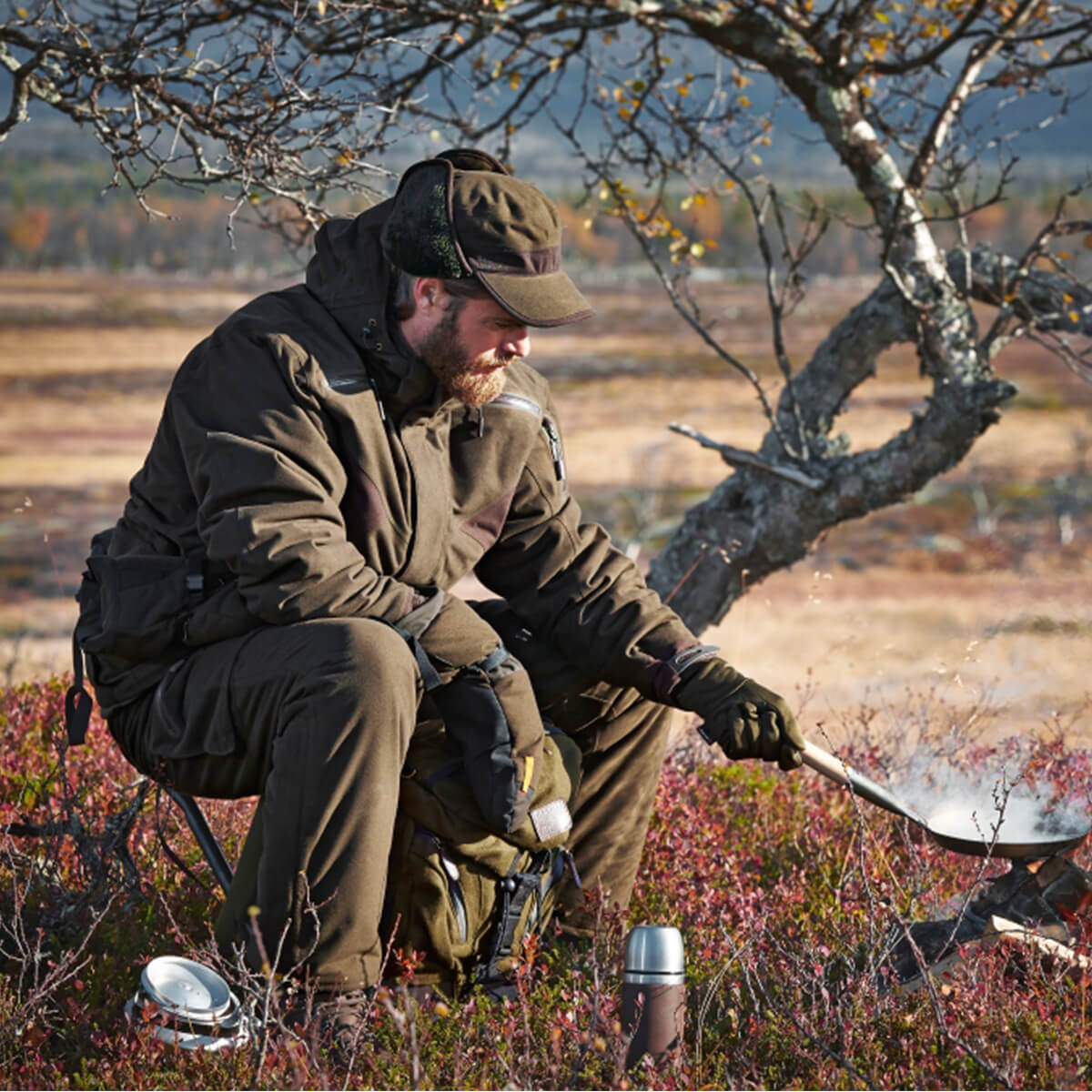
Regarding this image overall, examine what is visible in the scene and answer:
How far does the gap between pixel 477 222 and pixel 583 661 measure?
1271 mm

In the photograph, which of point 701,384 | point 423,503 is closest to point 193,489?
point 423,503

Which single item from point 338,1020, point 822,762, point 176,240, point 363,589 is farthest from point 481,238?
point 176,240

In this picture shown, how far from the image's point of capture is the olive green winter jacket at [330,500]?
3.46 metres

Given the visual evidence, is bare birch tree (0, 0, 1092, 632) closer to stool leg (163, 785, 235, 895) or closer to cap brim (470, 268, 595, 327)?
cap brim (470, 268, 595, 327)

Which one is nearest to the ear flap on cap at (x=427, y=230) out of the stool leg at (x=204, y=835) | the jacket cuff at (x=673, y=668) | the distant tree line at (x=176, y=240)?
the jacket cuff at (x=673, y=668)

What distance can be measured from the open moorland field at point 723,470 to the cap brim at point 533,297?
2.47 meters

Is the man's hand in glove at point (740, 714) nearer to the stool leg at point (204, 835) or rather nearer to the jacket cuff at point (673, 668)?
the jacket cuff at point (673, 668)

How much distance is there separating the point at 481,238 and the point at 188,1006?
6.25 ft

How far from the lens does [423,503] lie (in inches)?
153

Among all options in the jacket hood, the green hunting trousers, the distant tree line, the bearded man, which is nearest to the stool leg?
the bearded man

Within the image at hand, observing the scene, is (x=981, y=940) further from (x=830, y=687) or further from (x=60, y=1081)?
(x=830, y=687)

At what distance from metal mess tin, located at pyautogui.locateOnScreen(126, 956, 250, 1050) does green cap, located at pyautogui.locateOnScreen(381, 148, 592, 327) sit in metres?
1.71

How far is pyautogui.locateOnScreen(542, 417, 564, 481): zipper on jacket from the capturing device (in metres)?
4.30

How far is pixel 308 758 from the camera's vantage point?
11.0 feet
